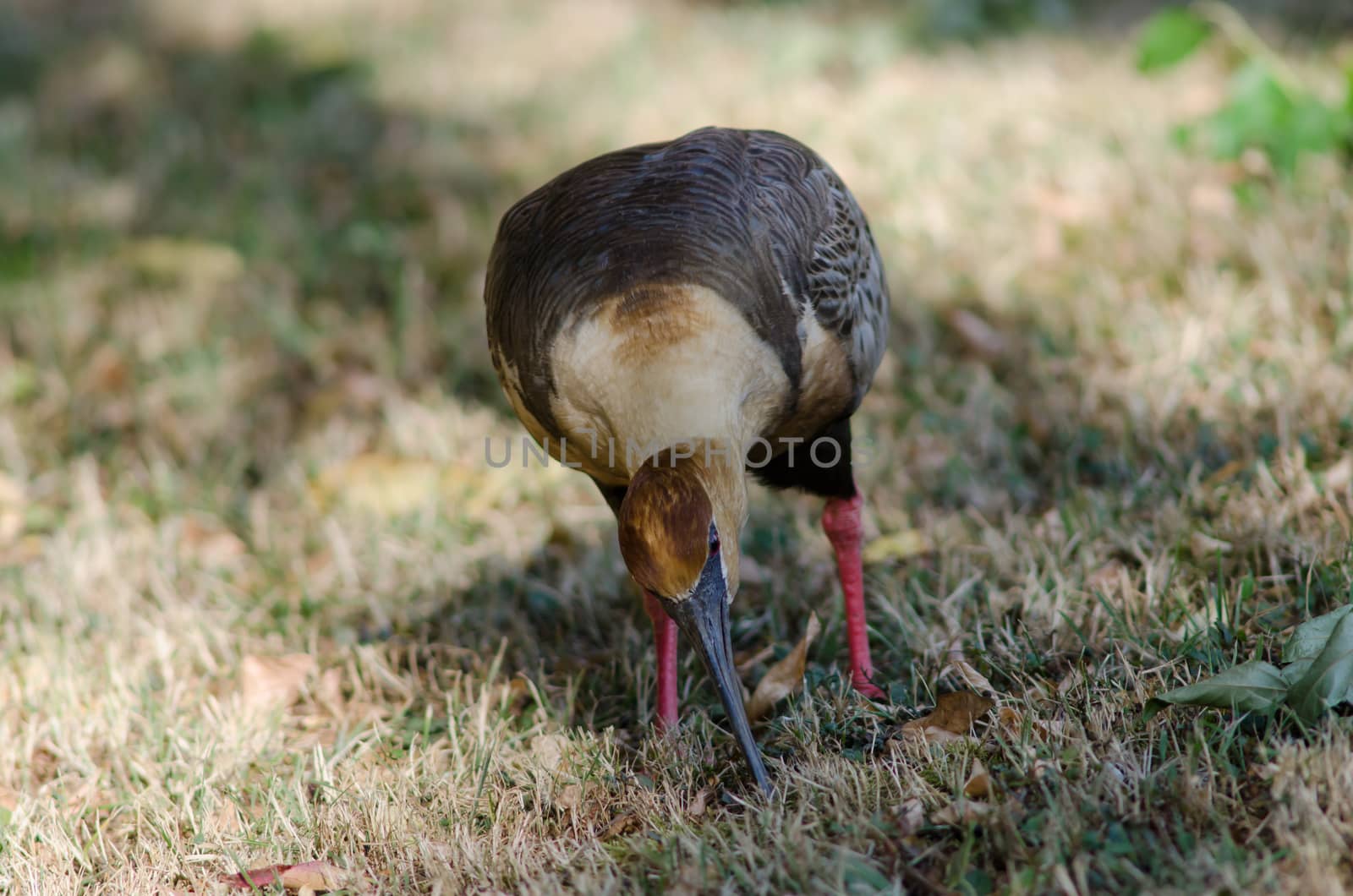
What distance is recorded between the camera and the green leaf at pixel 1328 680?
2.57m

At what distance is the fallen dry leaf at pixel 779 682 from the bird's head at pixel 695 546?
0.41m

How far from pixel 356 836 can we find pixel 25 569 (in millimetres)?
2073

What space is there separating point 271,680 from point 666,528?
1.60 meters

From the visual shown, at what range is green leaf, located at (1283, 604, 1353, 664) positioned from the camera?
272 centimetres

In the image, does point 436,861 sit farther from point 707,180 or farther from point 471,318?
point 471,318

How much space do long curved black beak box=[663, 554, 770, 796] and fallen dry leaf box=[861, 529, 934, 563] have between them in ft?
4.06

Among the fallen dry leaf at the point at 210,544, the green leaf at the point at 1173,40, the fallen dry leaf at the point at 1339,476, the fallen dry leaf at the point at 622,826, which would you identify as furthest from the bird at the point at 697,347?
the green leaf at the point at 1173,40

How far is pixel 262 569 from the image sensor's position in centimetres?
432

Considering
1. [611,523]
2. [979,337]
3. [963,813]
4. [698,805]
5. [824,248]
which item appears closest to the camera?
[963,813]

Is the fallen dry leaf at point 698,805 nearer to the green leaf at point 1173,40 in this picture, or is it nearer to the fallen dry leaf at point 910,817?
the fallen dry leaf at point 910,817

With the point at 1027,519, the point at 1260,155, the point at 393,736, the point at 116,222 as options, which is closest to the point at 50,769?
the point at 393,736

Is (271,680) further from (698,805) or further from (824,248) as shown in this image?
(824,248)

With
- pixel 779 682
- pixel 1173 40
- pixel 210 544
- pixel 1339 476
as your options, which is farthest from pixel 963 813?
pixel 1173 40

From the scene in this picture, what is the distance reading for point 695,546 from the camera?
258 centimetres
